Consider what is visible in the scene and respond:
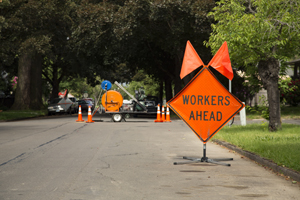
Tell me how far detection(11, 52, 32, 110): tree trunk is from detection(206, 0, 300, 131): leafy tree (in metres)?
26.0

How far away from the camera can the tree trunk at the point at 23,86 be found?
123 ft

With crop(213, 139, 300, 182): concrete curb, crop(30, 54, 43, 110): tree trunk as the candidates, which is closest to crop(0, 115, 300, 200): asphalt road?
crop(213, 139, 300, 182): concrete curb

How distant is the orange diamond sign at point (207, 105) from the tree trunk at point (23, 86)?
30.2 metres

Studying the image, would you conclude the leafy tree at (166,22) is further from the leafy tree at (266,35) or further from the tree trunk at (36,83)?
the tree trunk at (36,83)

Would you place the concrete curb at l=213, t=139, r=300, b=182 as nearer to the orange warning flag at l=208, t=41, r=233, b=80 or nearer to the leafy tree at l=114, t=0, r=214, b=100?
the orange warning flag at l=208, t=41, r=233, b=80

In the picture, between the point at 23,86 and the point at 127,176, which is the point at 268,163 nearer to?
the point at 127,176

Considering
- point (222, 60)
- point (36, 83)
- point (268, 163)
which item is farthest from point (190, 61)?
point (36, 83)

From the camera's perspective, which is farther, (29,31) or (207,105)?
(29,31)

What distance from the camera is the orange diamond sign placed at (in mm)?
9406

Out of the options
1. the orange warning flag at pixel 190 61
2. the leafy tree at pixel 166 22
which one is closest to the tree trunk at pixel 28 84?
the leafy tree at pixel 166 22

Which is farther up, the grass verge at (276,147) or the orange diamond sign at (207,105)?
the orange diamond sign at (207,105)

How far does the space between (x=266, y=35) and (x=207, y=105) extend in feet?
19.4

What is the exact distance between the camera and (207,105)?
31.0 feet

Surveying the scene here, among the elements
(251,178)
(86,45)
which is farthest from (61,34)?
(251,178)
